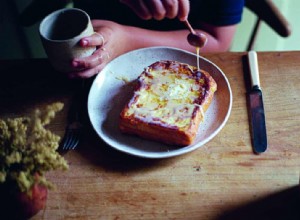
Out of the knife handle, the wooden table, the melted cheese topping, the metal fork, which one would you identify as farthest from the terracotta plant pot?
the knife handle

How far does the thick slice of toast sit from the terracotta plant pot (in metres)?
0.25

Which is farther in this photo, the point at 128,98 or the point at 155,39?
the point at 155,39

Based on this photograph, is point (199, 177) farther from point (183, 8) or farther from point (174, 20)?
point (174, 20)

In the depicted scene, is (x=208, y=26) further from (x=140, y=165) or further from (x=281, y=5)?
(x=281, y=5)

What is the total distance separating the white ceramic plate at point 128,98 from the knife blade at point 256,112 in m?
0.07

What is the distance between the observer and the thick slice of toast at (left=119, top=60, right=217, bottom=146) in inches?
34.4

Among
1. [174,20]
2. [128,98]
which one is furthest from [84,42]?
[174,20]

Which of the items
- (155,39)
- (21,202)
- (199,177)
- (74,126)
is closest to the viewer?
(21,202)

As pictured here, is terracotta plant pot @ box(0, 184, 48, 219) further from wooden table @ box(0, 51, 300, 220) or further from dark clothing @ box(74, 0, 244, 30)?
dark clothing @ box(74, 0, 244, 30)

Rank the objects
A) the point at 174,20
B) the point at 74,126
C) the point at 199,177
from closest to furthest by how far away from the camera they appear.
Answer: the point at 199,177, the point at 74,126, the point at 174,20

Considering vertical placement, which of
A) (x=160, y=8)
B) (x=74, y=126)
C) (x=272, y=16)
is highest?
(x=160, y=8)

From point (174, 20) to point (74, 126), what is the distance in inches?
22.8

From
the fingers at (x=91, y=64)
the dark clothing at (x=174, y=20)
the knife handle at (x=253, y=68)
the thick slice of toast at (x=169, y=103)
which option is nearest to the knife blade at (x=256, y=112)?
the knife handle at (x=253, y=68)

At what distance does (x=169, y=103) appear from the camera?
36.3 inches
